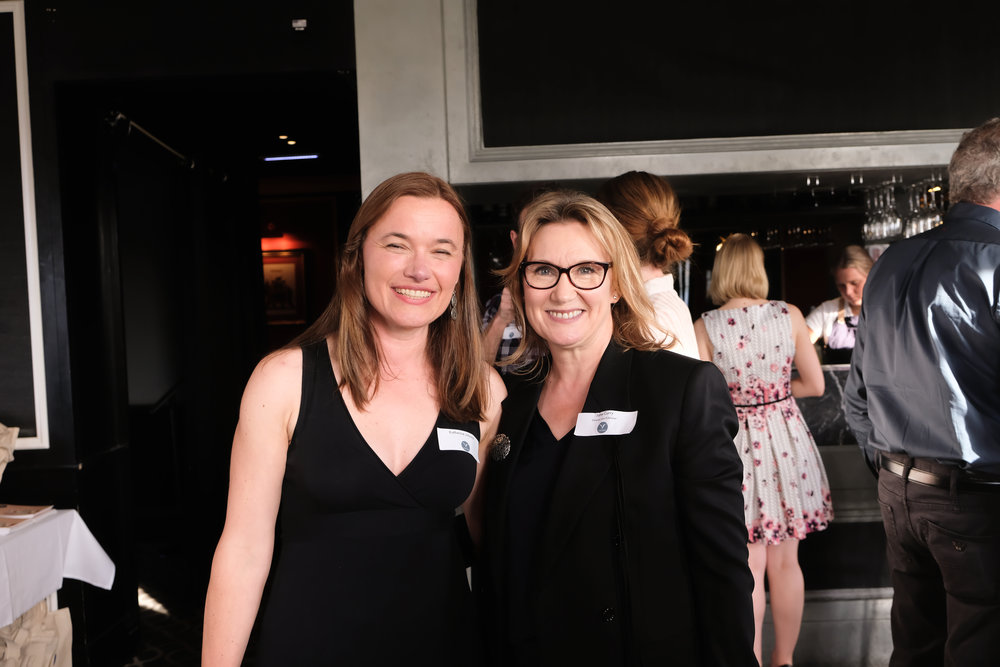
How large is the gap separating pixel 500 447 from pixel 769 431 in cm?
185

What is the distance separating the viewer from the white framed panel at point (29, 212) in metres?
3.10

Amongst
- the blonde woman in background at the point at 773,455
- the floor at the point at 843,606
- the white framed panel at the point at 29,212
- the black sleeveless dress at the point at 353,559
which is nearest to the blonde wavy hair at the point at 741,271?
the blonde woman in background at the point at 773,455

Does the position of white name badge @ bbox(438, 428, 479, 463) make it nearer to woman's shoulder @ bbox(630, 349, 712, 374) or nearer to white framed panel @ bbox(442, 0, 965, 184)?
woman's shoulder @ bbox(630, 349, 712, 374)

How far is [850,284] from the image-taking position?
11.5 ft

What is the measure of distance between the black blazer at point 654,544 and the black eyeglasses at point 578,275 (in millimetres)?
236

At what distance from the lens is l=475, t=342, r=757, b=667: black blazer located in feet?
4.30

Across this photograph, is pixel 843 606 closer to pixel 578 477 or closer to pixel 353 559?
pixel 578 477

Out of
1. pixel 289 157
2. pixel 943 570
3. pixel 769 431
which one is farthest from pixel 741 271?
pixel 289 157

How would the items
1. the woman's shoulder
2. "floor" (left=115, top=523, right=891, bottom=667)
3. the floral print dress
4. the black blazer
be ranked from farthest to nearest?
"floor" (left=115, top=523, right=891, bottom=667) → the floral print dress → the woman's shoulder → the black blazer

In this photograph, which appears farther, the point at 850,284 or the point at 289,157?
the point at 289,157

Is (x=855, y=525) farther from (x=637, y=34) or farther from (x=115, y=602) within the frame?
(x=115, y=602)

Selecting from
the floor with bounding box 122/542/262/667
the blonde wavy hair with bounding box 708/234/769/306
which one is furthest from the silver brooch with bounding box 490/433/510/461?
the floor with bounding box 122/542/262/667

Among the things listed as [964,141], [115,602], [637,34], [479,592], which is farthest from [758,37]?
[115,602]

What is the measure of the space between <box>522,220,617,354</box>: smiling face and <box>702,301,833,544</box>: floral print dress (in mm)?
1689
